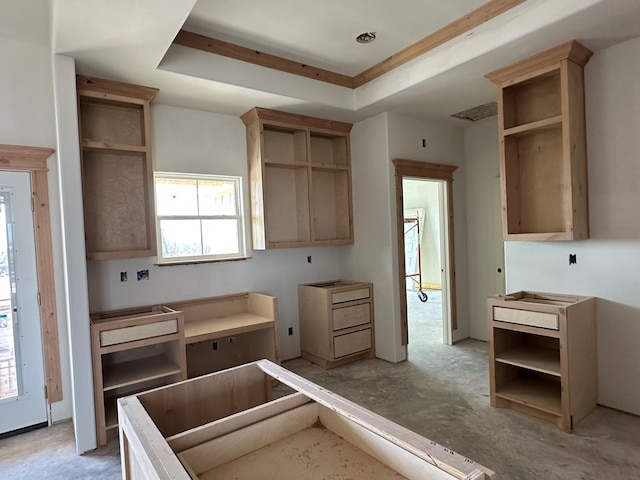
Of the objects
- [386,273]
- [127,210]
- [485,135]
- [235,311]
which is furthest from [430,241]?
[127,210]

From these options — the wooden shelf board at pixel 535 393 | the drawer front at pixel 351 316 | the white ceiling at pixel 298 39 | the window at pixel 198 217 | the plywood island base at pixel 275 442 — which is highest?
the white ceiling at pixel 298 39

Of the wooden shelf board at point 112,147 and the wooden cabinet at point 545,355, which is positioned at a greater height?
the wooden shelf board at point 112,147

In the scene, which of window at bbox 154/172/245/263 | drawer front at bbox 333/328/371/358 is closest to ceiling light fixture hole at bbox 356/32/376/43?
window at bbox 154/172/245/263

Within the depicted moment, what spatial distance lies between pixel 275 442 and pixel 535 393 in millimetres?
2509

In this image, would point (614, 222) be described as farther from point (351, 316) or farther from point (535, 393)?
point (351, 316)

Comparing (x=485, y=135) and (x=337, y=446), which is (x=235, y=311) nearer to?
(x=337, y=446)

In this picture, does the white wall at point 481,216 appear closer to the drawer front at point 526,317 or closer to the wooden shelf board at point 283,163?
the drawer front at point 526,317

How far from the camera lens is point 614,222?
2.91 metres

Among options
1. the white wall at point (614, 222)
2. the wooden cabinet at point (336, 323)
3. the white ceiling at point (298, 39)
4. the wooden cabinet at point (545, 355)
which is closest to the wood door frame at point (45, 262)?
the white ceiling at point (298, 39)

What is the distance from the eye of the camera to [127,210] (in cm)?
332

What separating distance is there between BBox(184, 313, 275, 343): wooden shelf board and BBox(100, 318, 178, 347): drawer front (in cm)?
24

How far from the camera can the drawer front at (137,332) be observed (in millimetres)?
2850

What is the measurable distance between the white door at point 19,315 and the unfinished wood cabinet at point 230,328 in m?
1.12

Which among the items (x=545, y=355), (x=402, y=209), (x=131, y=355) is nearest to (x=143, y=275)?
(x=131, y=355)
